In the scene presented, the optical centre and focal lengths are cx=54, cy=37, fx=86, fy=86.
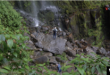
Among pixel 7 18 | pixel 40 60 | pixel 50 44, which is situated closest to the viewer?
pixel 7 18

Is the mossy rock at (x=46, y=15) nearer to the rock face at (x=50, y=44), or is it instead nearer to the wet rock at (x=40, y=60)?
the rock face at (x=50, y=44)

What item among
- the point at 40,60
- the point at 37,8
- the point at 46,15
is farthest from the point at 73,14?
the point at 40,60

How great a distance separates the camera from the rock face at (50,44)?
7.12 meters

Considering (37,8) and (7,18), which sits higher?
(37,8)

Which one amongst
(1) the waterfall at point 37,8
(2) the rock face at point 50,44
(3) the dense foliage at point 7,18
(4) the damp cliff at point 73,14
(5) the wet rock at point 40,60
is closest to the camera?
(3) the dense foliage at point 7,18

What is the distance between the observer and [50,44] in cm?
770

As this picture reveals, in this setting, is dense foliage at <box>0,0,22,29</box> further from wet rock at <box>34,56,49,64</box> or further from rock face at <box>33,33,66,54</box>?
wet rock at <box>34,56,49,64</box>

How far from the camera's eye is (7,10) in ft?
17.6

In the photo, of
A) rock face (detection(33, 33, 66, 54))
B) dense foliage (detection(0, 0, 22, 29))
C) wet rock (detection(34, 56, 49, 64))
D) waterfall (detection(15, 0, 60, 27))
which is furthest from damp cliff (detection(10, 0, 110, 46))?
wet rock (detection(34, 56, 49, 64))

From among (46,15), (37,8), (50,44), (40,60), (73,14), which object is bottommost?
(40,60)

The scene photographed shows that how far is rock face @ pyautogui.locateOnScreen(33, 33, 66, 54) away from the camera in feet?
23.4

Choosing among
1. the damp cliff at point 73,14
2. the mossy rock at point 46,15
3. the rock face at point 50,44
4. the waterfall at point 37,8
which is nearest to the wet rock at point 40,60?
the rock face at point 50,44

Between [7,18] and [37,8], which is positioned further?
[37,8]

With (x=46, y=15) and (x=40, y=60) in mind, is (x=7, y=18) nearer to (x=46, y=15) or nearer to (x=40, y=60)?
(x=40, y=60)
